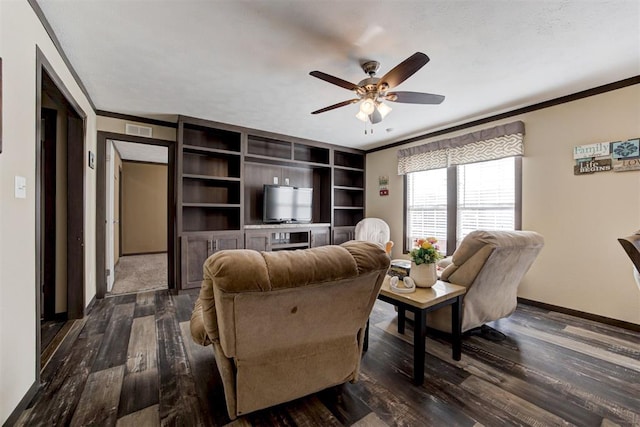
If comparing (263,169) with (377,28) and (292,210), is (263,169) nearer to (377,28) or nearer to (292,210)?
(292,210)

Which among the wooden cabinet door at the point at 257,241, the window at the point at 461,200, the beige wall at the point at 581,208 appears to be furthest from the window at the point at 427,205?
the wooden cabinet door at the point at 257,241

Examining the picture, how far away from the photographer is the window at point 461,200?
353cm

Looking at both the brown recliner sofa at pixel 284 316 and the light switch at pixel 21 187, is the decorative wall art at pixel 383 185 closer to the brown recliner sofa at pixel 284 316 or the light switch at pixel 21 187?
the brown recliner sofa at pixel 284 316

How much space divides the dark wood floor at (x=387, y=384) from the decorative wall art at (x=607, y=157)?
158 centimetres

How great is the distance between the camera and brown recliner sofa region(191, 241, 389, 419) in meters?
1.14

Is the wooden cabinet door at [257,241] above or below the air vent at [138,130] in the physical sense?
below

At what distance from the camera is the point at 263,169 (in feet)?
15.8

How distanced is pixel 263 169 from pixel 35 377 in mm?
3694

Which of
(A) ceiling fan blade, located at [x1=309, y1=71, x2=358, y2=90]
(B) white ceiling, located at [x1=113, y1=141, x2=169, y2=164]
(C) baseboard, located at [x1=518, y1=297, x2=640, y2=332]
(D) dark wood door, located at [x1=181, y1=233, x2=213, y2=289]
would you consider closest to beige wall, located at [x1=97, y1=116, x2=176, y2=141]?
(B) white ceiling, located at [x1=113, y1=141, x2=169, y2=164]

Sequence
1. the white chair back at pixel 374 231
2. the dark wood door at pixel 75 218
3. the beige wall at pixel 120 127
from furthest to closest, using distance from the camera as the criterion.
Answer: the white chair back at pixel 374 231 → the beige wall at pixel 120 127 → the dark wood door at pixel 75 218

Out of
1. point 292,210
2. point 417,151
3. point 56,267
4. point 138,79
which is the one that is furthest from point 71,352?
point 417,151

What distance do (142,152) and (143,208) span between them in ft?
5.73

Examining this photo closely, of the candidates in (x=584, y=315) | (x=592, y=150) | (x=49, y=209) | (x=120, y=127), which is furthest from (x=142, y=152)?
(x=584, y=315)

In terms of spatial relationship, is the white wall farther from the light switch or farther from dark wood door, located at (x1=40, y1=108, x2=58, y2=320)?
dark wood door, located at (x1=40, y1=108, x2=58, y2=320)
